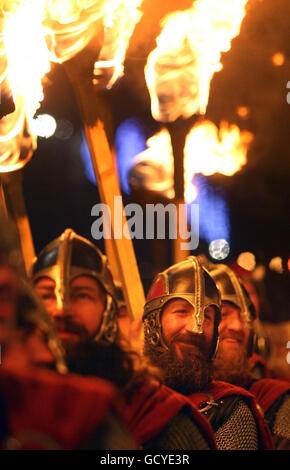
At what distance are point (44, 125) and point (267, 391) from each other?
104 inches

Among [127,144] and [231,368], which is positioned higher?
[127,144]

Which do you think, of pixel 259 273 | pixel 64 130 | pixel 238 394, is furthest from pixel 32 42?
pixel 259 273

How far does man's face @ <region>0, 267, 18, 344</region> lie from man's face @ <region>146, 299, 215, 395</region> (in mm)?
1676

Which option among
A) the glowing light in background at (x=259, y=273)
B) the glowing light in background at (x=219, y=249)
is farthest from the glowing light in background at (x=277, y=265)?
the glowing light in background at (x=219, y=249)

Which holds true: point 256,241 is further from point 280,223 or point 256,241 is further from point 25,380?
point 25,380

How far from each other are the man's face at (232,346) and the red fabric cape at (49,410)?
262 cm

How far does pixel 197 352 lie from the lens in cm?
391

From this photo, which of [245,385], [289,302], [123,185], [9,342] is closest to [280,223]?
[289,302]

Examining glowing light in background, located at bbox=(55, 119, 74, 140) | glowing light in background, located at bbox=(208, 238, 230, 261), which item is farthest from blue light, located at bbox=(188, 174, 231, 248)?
glowing light in background, located at bbox=(55, 119, 74, 140)

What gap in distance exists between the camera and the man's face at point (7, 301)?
2234 millimetres

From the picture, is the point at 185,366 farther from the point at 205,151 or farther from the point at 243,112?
the point at 243,112

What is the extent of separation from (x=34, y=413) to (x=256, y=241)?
8865 mm

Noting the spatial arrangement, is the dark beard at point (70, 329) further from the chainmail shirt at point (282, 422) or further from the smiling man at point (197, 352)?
the chainmail shirt at point (282, 422)

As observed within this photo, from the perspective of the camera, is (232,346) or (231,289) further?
(231,289)
